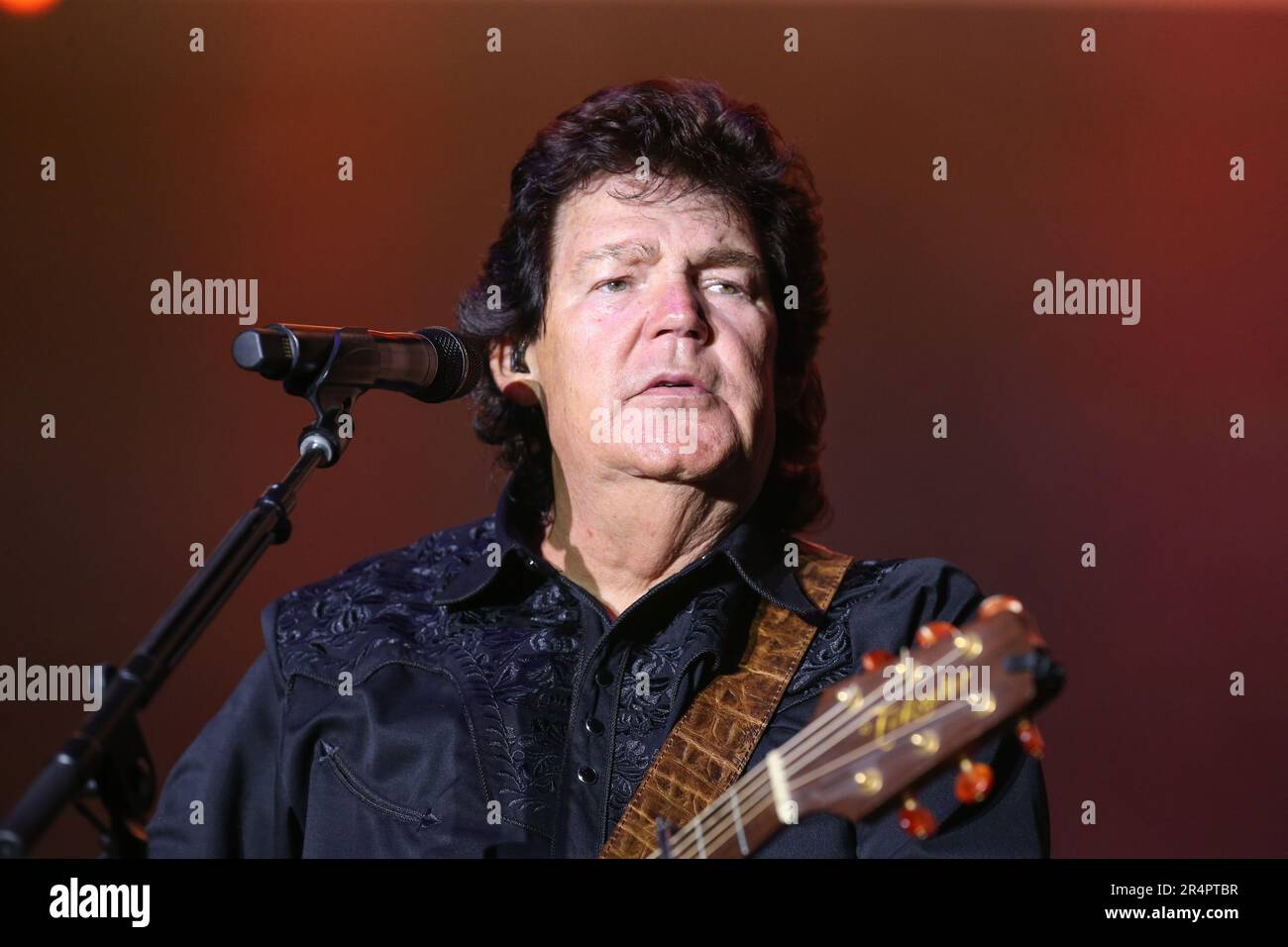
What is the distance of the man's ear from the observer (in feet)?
8.07

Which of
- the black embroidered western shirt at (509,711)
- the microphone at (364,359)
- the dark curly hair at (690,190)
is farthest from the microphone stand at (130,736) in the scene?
the dark curly hair at (690,190)

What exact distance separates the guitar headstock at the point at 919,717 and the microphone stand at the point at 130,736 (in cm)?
68

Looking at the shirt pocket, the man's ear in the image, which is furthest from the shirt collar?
the shirt pocket

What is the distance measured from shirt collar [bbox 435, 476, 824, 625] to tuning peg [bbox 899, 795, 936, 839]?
68 centimetres

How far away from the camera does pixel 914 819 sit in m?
1.45

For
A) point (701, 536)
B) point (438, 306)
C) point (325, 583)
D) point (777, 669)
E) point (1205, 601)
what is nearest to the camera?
point (777, 669)

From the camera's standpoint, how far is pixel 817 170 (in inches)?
132

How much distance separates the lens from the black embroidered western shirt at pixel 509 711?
201 cm

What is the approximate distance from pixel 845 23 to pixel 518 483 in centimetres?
151

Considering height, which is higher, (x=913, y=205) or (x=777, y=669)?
(x=913, y=205)

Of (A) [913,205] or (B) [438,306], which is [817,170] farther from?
(B) [438,306]

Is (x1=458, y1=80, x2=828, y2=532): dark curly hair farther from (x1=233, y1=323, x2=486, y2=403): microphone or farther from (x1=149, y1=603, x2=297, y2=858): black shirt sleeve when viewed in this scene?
(x1=149, y1=603, x2=297, y2=858): black shirt sleeve

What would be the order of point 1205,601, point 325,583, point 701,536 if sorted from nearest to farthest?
point 701,536, point 325,583, point 1205,601
